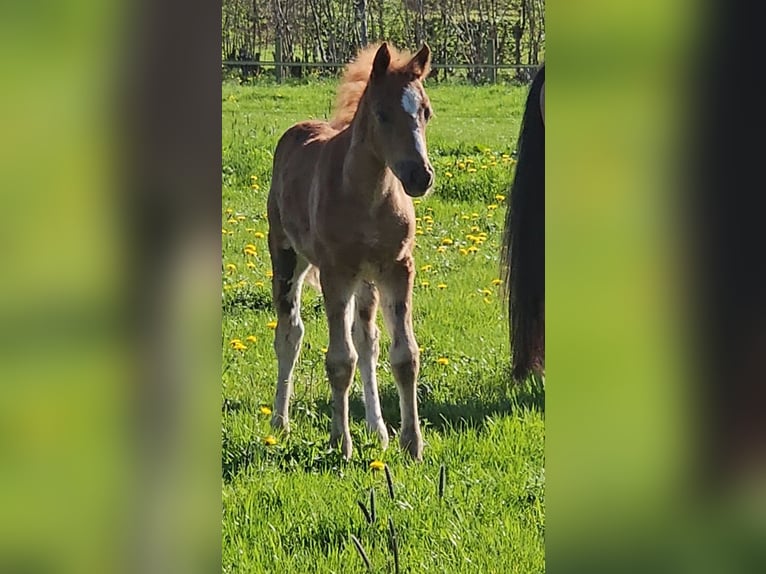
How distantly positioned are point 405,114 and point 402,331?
0.70 meters

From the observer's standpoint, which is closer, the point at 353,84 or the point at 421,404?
the point at 353,84

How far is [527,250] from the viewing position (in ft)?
9.37

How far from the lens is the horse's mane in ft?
9.53

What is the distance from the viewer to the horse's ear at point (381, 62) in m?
2.56

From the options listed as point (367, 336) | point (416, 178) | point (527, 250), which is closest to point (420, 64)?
point (416, 178)

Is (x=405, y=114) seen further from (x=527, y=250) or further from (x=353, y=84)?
(x=527, y=250)

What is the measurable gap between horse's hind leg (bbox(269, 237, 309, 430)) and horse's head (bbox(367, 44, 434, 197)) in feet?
2.66

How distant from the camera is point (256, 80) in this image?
5219 millimetres

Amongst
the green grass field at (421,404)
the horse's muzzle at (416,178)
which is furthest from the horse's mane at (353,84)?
the green grass field at (421,404)

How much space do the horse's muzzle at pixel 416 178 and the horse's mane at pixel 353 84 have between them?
0.31 meters

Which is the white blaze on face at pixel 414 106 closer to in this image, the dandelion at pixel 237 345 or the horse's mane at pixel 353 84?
the horse's mane at pixel 353 84
